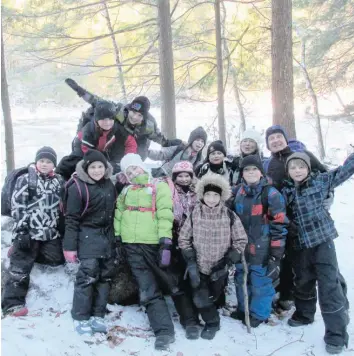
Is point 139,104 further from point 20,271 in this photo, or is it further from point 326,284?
point 326,284

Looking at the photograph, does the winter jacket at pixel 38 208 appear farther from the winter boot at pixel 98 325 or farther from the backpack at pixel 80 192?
the winter boot at pixel 98 325

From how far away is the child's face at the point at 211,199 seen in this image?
4.79m

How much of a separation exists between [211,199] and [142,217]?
36.7 inches

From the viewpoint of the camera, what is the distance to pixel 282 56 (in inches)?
325

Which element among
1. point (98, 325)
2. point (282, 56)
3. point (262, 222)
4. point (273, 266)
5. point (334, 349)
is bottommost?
point (334, 349)

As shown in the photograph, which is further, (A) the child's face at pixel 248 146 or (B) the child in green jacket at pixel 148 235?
(A) the child's face at pixel 248 146

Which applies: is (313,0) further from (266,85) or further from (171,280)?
(171,280)

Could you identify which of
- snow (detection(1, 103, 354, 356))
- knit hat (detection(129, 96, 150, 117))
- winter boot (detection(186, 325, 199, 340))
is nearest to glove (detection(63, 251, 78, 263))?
snow (detection(1, 103, 354, 356))

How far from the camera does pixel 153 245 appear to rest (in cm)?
493

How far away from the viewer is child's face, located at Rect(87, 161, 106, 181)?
15.8 ft

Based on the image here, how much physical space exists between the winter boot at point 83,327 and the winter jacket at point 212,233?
4.84 ft

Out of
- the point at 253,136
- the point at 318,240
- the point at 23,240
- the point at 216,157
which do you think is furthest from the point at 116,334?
the point at 253,136

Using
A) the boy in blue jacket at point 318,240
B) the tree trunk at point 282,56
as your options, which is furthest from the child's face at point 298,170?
the tree trunk at point 282,56

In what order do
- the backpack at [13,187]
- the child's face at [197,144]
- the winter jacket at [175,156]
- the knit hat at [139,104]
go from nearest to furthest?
the backpack at [13,187] < the knit hat at [139,104] < the child's face at [197,144] < the winter jacket at [175,156]
